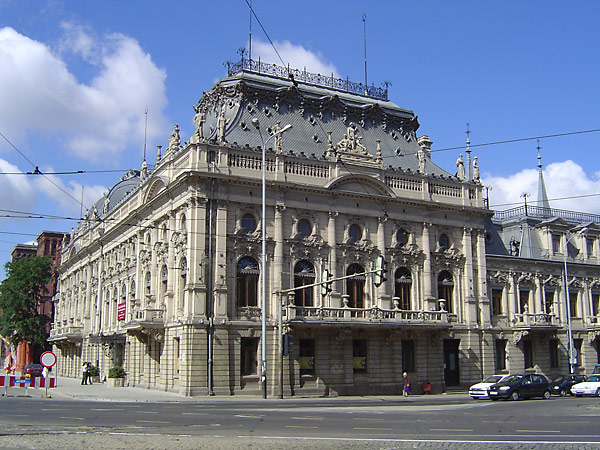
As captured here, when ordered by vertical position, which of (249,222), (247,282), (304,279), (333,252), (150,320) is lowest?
(150,320)

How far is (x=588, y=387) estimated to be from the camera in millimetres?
40688

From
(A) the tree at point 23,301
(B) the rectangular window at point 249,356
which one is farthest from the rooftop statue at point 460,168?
(A) the tree at point 23,301

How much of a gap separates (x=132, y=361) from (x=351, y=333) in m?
18.1

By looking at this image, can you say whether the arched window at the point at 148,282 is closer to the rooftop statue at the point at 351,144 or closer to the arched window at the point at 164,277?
the arched window at the point at 164,277

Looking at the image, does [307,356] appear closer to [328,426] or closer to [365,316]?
[365,316]

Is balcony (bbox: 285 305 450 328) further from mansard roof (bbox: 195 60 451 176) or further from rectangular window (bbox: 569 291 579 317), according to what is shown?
rectangular window (bbox: 569 291 579 317)

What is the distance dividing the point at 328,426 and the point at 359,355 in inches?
921

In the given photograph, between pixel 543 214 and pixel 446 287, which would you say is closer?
pixel 446 287

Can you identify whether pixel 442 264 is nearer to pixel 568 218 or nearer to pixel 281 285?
pixel 281 285

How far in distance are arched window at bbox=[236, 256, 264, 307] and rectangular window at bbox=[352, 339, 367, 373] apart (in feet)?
24.5

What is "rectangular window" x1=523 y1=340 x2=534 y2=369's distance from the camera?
52.7m

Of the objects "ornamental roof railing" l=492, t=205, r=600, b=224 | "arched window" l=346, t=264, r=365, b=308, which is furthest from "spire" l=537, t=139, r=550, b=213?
"arched window" l=346, t=264, r=365, b=308

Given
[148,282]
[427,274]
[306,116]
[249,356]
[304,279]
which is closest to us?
[249,356]

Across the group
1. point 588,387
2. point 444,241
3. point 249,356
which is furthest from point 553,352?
point 249,356
